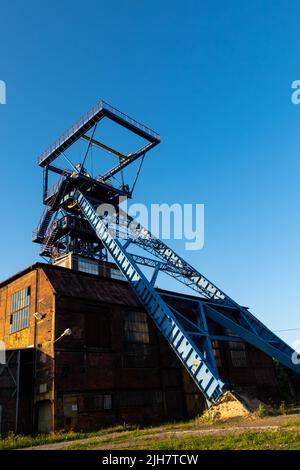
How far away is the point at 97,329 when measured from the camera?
15.5m

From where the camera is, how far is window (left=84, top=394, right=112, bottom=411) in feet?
45.6

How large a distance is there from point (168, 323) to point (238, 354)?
27.4ft

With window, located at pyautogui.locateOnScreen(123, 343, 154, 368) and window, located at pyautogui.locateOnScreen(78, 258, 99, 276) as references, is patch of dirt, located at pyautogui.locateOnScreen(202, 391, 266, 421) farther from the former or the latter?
window, located at pyautogui.locateOnScreen(78, 258, 99, 276)

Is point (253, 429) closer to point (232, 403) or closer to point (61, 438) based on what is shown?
point (232, 403)

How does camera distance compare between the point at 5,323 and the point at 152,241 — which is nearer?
the point at 5,323

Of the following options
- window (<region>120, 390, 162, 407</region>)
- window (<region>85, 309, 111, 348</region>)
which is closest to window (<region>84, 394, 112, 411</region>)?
window (<region>120, 390, 162, 407</region>)

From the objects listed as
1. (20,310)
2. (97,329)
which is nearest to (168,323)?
(97,329)

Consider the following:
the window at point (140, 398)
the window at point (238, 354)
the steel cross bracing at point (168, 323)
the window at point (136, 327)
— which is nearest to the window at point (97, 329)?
the window at point (136, 327)

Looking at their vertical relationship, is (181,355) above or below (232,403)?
above

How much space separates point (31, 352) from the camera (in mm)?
14773

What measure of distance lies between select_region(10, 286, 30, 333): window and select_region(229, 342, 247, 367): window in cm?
1129
